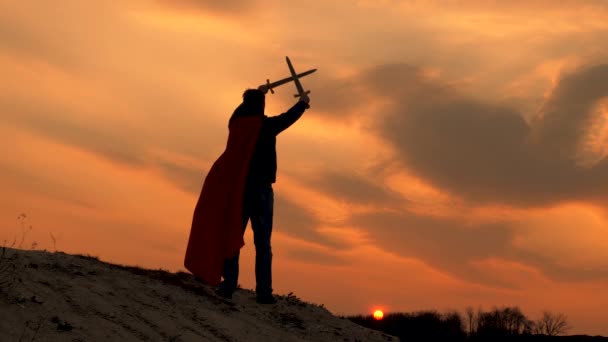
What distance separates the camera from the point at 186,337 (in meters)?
9.42

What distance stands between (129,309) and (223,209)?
2.94 meters

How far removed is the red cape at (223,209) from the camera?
40.1 feet

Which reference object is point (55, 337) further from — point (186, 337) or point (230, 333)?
point (230, 333)

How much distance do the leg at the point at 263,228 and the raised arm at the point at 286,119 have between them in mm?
925

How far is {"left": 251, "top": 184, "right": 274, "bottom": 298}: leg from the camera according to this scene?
12172mm

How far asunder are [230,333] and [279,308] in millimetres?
2974

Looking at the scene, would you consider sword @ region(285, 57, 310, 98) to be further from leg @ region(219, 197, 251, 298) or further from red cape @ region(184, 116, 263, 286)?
leg @ region(219, 197, 251, 298)

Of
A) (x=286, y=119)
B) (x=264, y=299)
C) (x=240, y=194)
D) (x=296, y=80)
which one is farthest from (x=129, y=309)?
(x=296, y=80)


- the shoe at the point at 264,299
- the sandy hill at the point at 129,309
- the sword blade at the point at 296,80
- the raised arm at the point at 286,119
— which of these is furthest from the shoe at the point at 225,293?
the sword blade at the point at 296,80

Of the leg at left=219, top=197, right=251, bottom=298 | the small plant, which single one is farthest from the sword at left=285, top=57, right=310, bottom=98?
the small plant

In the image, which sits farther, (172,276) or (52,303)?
(172,276)

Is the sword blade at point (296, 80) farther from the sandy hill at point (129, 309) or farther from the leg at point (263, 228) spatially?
the sandy hill at point (129, 309)

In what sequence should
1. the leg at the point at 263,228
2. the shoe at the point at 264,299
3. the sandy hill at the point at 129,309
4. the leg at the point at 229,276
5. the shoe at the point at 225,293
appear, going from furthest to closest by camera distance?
the shoe at the point at 264,299 < the shoe at the point at 225,293 < the leg at the point at 229,276 < the leg at the point at 263,228 < the sandy hill at the point at 129,309

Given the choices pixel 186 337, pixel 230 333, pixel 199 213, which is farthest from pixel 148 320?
pixel 199 213
